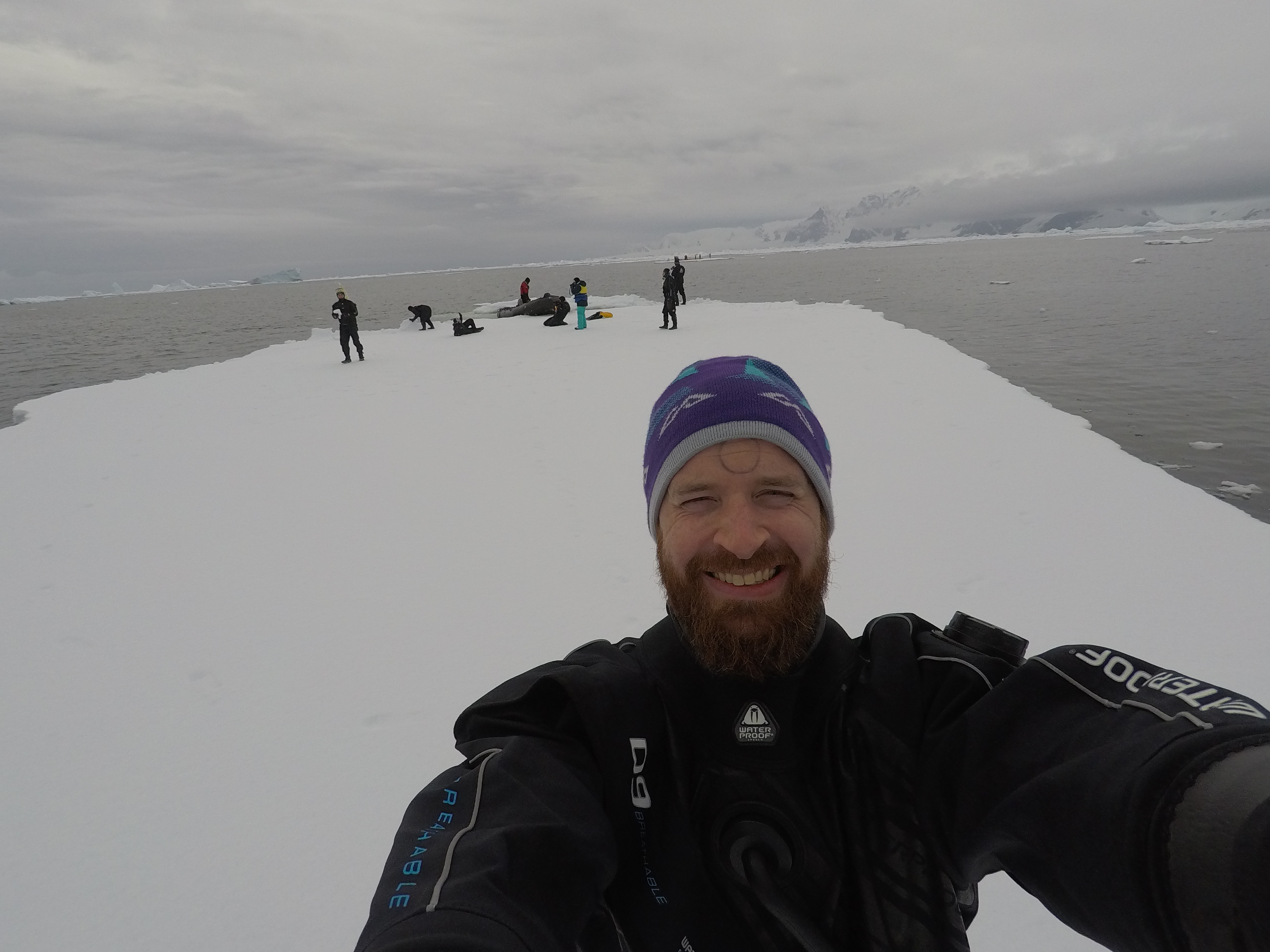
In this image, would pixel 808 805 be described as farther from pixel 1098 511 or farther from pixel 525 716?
pixel 1098 511

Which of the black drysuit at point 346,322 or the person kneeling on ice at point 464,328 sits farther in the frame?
the person kneeling on ice at point 464,328

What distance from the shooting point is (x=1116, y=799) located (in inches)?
40.4

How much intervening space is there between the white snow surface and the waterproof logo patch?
1.35 metres

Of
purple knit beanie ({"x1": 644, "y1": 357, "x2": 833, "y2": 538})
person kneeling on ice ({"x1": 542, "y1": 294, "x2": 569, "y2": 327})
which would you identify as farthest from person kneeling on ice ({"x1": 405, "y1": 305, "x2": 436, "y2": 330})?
purple knit beanie ({"x1": 644, "y1": 357, "x2": 833, "y2": 538})

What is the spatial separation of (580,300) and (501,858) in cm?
1759

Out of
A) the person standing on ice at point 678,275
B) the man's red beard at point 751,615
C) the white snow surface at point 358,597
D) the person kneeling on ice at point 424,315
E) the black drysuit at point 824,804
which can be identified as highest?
the person standing on ice at point 678,275

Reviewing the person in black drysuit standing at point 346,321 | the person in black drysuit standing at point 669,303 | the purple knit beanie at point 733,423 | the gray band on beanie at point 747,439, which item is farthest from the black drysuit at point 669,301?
the gray band on beanie at point 747,439

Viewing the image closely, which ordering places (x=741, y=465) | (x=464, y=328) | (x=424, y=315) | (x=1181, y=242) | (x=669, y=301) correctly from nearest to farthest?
(x=741, y=465) < (x=669, y=301) < (x=464, y=328) < (x=424, y=315) < (x=1181, y=242)

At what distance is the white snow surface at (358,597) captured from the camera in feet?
7.33

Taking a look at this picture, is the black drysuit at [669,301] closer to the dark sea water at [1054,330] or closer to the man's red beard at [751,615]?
the dark sea water at [1054,330]

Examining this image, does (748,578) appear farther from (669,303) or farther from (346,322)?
(669,303)

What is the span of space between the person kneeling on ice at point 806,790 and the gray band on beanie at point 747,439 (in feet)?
0.41

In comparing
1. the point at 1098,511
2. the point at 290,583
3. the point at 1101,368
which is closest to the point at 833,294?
the point at 1101,368

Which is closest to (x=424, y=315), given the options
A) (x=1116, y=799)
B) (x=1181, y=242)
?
(x=1116, y=799)
